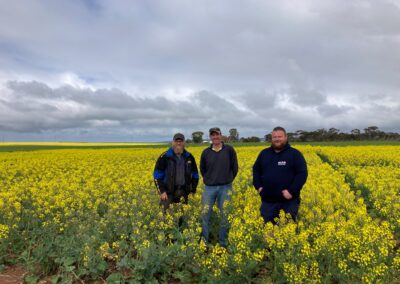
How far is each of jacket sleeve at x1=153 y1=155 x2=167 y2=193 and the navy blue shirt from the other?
2340 mm

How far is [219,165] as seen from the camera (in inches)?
279

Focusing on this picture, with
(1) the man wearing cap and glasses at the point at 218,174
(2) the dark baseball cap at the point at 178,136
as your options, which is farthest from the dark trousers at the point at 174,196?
(2) the dark baseball cap at the point at 178,136

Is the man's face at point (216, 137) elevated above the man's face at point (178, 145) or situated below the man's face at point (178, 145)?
above

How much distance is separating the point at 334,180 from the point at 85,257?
30.3 ft

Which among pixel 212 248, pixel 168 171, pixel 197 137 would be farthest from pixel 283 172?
pixel 197 137

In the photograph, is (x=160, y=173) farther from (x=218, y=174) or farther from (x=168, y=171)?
(x=218, y=174)

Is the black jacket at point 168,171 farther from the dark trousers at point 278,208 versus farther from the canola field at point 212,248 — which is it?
the dark trousers at point 278,208

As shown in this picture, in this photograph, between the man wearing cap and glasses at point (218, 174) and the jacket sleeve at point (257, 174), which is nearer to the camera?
the jacket sleeve at point (257, 174)

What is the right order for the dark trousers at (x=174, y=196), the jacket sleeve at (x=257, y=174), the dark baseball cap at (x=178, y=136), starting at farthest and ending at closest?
the dark trousers at (x=174, y=196) → the dark baseball cap at (x=178, y=136) → the jacket sleeve at (x=257, y=174)

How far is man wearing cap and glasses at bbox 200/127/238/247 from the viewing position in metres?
7.09

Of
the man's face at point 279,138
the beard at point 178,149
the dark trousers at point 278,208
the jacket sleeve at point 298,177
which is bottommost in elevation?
the dark trousers at point 278,208

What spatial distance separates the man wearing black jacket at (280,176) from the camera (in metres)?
6.25

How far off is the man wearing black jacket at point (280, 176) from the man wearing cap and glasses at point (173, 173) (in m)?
1.73

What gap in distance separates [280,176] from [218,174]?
1.36 metres
